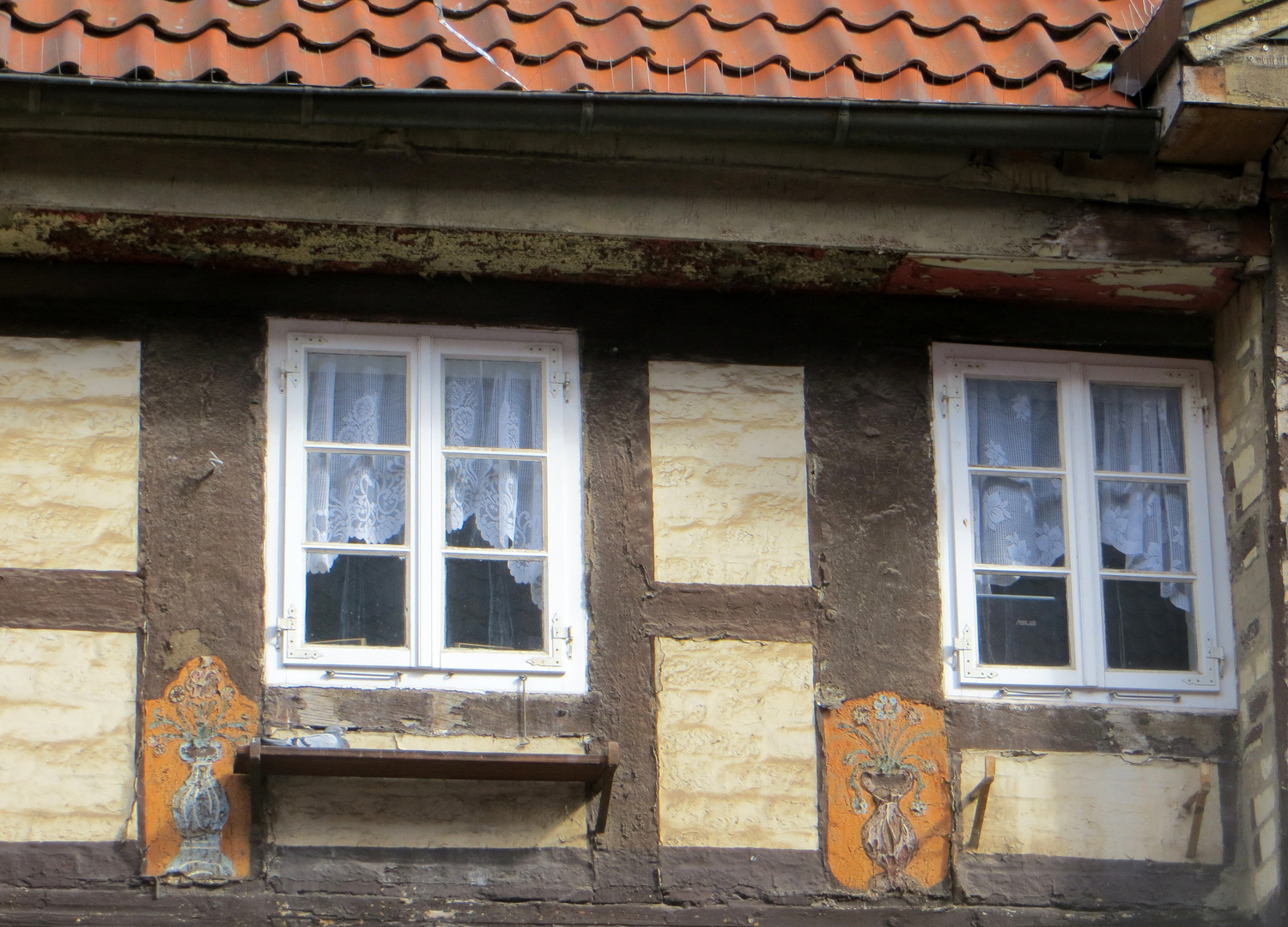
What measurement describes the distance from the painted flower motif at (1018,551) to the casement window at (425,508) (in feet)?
4.20

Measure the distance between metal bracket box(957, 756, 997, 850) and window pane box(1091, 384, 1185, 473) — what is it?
107cm

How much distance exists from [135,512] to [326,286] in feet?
2.87

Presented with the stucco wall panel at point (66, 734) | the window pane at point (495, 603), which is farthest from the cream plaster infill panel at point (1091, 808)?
the stucco wall panel at point (66, 734)

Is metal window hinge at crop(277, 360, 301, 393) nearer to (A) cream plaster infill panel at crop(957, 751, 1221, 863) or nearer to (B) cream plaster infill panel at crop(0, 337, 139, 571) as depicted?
(B) cream plaster infill panel at crop(0, 337, 139, 571)

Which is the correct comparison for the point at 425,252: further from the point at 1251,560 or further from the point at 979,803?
the point at 1251,560

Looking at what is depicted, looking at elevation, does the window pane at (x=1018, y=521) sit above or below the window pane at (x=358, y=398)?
below

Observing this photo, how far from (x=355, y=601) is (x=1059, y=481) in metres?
2.12

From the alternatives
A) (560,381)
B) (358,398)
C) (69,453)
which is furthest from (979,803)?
(69,453)

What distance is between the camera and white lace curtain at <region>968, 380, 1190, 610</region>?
222 inches

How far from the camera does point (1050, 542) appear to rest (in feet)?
18.5

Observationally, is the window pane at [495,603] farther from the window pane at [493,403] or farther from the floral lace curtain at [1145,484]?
the floral lace curtain at [1145,484]

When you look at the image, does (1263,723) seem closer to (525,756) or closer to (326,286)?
(525,756)

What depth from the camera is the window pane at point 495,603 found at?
5.36 metres

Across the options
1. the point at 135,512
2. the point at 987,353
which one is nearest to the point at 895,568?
the point at 987,353
